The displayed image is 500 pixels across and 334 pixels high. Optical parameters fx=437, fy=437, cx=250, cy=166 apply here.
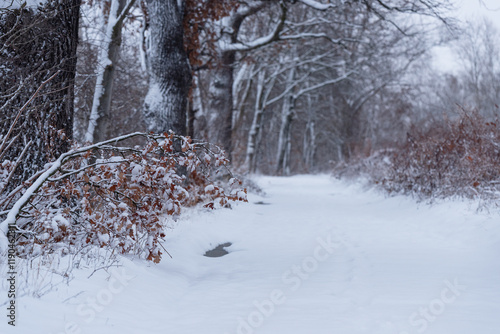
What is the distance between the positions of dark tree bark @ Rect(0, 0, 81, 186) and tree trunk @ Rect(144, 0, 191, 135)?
9.60 feet

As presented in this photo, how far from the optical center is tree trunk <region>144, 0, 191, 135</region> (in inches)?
305

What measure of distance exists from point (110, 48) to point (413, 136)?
720 cm

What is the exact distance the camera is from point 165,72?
7.75 meters

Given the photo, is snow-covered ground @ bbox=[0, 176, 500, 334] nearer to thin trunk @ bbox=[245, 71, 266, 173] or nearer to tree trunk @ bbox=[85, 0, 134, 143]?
tree trunk @ bbox=[85, 0, 134, 143]

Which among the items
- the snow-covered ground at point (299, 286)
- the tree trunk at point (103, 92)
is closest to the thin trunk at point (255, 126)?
the tree trunk at point (103, 92)

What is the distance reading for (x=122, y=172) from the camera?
154 inches

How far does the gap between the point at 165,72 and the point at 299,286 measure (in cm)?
505

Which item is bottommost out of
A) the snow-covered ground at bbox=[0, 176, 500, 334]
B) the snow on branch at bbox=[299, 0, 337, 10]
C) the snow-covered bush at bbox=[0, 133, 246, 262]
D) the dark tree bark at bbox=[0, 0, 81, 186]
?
the snow-covered ground at bbox=[0, 176, 500, 334]

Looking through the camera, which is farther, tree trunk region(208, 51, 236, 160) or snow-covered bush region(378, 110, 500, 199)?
tree trunk region(208, 51, 236, 160)

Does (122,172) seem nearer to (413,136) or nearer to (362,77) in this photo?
(413,136)

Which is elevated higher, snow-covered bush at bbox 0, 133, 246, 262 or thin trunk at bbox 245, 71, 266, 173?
thin trunk at bbox 245, 71, 266, 173

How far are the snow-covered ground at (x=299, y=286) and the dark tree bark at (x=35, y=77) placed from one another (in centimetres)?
154

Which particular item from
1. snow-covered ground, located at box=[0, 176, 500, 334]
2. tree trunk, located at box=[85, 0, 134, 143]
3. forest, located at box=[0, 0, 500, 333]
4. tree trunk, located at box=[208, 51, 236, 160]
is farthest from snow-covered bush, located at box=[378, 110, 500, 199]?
tree trunk, located at box=[85, 0, 134, 143]

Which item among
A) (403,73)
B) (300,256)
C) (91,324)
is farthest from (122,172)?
(403,73)
